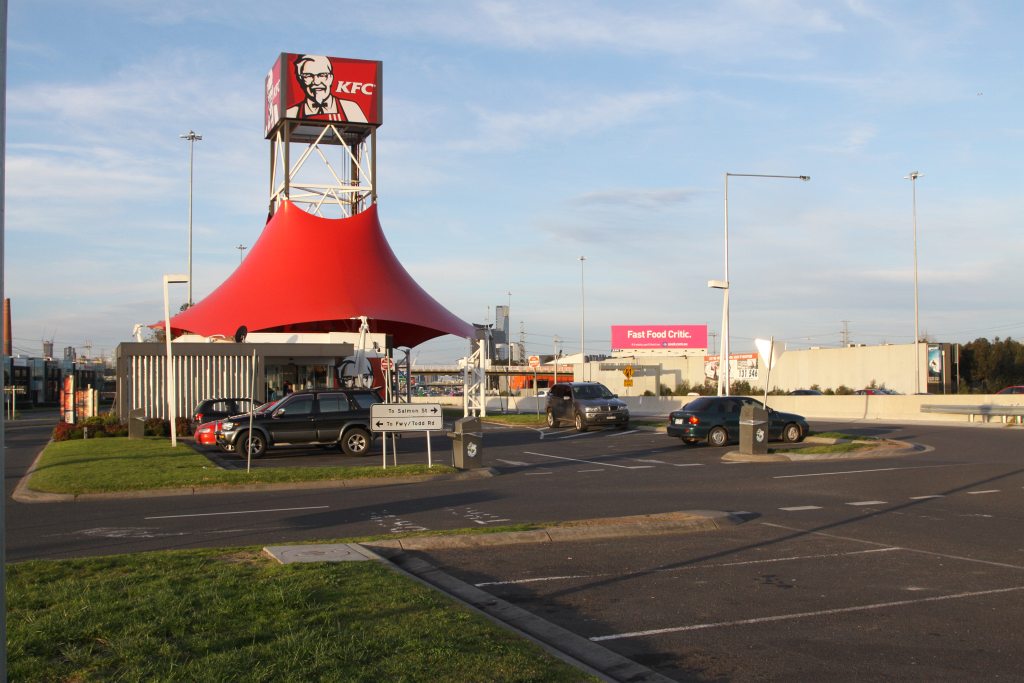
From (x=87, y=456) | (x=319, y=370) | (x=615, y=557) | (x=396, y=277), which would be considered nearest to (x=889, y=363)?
(x=396, y=277)

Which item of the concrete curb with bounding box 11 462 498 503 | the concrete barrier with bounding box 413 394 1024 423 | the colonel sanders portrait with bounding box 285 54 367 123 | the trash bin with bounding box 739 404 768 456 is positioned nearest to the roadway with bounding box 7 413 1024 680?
the concrete curb with bounding box 11 462 498 503

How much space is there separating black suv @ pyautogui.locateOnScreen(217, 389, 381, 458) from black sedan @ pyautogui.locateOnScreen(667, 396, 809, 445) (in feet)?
27.5

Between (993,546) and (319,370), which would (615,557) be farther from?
(319,370)

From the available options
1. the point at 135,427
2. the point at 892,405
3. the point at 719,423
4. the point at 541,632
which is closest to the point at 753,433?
the point at 719,423

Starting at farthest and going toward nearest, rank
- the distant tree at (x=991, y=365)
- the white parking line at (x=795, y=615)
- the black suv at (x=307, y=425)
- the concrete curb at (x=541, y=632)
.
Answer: the distant tree at (x=991, y=365), the black suv at (x=307, y=425), the white parking line at (x=795, y=615), the concrete curb at (x=541, y=632)

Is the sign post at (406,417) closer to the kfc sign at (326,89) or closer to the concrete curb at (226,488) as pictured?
the concrete curb at (226,488)

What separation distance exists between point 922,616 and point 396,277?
46.7 meters

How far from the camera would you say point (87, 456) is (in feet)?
69.5

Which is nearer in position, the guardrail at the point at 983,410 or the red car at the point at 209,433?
the red car at the point at 209,433

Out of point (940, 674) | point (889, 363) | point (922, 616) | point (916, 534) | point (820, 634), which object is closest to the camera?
point (940, 674)

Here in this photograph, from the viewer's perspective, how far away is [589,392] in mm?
34719

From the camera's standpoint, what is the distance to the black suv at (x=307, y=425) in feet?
75.0

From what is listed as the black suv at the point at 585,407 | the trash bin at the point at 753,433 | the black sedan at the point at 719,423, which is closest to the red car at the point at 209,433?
the black sedan at the point at 719,423

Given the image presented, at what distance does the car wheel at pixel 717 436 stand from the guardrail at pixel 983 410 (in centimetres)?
1629
